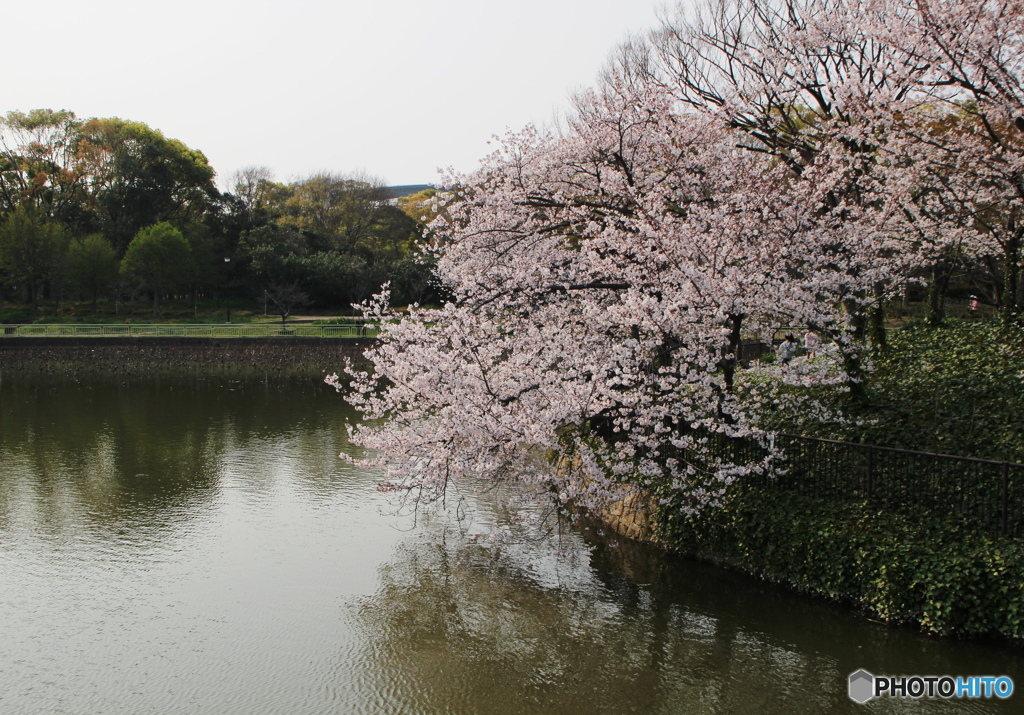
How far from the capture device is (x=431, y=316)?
1210 cm

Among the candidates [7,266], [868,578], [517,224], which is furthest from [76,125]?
[868,578]

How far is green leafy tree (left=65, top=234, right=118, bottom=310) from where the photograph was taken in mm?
46906

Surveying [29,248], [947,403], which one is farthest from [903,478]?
[29,248]

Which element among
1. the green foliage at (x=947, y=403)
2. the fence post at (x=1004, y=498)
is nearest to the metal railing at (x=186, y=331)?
the green foliage at (x=947, y=403)

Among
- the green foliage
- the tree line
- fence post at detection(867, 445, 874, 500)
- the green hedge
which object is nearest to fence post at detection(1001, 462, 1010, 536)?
the green hedge

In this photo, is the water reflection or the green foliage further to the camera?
the green foliage

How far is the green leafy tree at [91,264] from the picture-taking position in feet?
154

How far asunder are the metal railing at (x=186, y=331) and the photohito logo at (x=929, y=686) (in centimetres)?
3199

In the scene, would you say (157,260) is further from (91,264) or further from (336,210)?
(336,210)

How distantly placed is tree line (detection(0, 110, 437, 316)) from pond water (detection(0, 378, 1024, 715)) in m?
32.5

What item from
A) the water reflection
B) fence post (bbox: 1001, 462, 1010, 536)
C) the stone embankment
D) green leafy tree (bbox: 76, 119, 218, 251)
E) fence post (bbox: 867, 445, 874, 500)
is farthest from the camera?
green leafy tree (bbox: 76, 119, 218, 251)

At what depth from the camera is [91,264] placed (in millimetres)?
47156

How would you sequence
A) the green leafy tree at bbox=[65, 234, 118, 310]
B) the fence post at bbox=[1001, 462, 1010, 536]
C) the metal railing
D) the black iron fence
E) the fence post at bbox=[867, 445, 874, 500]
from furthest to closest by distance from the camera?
the green leafy tree at bbox=[65, 234, 118, 310], the metal railing, the fence post at bbox=[867, 445, 874, 500], the black iron fence, the fence post at bbox=[1001, 462, 1010, 536]

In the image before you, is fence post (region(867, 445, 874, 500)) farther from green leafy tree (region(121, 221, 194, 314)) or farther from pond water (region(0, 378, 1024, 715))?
green leafy tree (region(121, 221, 194, 314))
